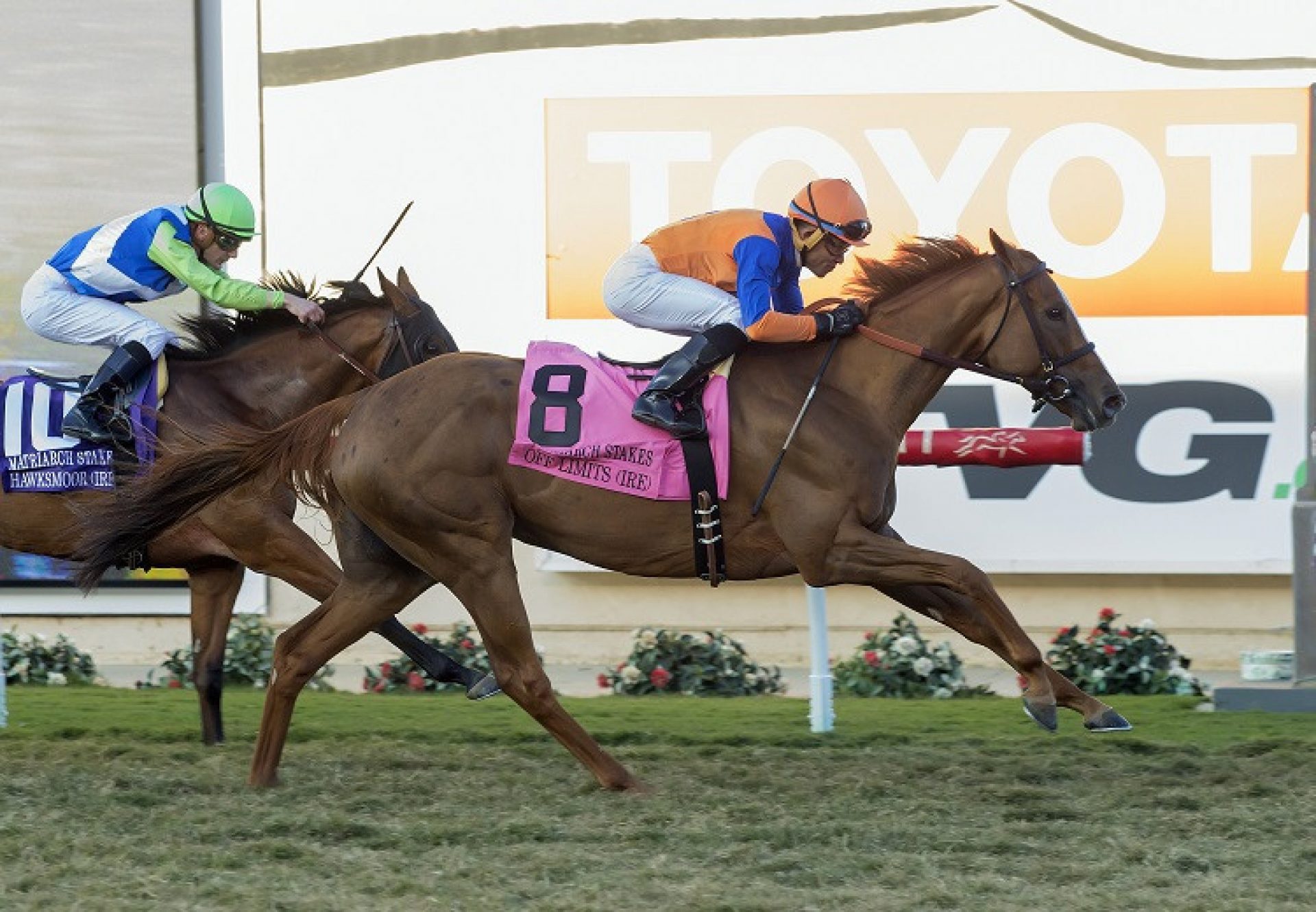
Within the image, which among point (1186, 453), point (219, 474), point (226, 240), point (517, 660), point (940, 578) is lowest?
point (517, 660)

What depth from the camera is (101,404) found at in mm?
6215

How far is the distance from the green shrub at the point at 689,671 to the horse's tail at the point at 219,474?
95.6 inches

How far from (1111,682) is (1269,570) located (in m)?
1.50

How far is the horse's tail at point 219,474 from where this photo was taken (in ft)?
18.2

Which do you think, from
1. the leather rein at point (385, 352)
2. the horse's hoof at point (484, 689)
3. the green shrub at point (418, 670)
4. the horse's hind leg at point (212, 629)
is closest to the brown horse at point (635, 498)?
the horse's hoof at point (484, 689)

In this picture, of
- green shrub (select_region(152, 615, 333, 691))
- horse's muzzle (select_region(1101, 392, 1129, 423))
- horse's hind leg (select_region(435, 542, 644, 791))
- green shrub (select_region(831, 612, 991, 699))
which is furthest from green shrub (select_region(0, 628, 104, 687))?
horse's muzzle (select_region(1101, 392, 1129, 423))

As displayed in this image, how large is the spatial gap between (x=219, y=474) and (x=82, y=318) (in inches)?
48.2

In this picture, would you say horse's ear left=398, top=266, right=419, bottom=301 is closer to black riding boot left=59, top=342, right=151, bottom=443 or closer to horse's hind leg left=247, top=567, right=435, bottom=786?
black riding boot left=59, top=342, right=151, bottom=443

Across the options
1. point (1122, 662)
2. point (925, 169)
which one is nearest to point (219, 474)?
point (1122, 662)

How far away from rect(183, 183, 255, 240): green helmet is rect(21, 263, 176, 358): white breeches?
445mm

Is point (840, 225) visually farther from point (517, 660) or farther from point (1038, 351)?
point (517, 660)

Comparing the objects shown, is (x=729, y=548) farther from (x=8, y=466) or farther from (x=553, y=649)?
(x=553, y=649)

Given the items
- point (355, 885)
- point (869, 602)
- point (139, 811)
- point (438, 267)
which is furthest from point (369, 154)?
point (355, 885)

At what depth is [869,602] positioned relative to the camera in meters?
8.95
